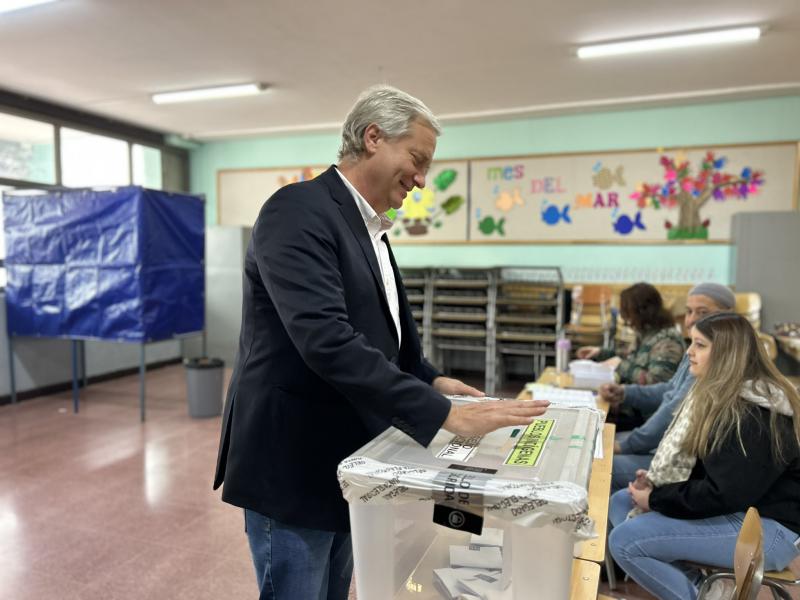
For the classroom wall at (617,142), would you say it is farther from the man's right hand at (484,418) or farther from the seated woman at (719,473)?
the man's right hand at (484,418)

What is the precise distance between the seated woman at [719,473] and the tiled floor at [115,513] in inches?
28.0

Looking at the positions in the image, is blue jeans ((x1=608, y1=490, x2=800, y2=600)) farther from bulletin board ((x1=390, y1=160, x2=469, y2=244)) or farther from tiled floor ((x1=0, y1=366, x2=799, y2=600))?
bulletin board ((x1=390, y1=160, x2=469, y2=244))

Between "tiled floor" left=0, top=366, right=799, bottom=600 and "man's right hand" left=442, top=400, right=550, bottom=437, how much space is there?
182 cm

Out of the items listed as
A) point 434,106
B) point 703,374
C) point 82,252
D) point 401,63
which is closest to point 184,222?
point 82,252

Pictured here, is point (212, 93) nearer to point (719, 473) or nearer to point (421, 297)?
point (421, 297)

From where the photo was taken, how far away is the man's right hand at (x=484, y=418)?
91cm

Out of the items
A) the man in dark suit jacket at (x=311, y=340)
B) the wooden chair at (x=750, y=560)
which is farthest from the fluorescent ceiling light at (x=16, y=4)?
the wooden chair at (x=750, y=560)

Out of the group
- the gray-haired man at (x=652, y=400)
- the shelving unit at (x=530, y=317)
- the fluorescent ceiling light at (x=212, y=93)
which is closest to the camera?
the gray-haired man at (x=652, y=400)

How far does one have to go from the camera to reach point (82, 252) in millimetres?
4887

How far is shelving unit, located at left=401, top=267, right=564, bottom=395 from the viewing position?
592cm

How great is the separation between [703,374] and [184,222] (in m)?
4.46

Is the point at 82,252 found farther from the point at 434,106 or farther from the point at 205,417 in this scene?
the point at 434,106

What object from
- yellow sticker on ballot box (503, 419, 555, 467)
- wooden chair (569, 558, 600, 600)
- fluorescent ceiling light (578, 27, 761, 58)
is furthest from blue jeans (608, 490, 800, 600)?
fluorescent ceiling light (578, 27, 761, 58)

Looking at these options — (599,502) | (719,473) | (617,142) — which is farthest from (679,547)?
(617,142)
